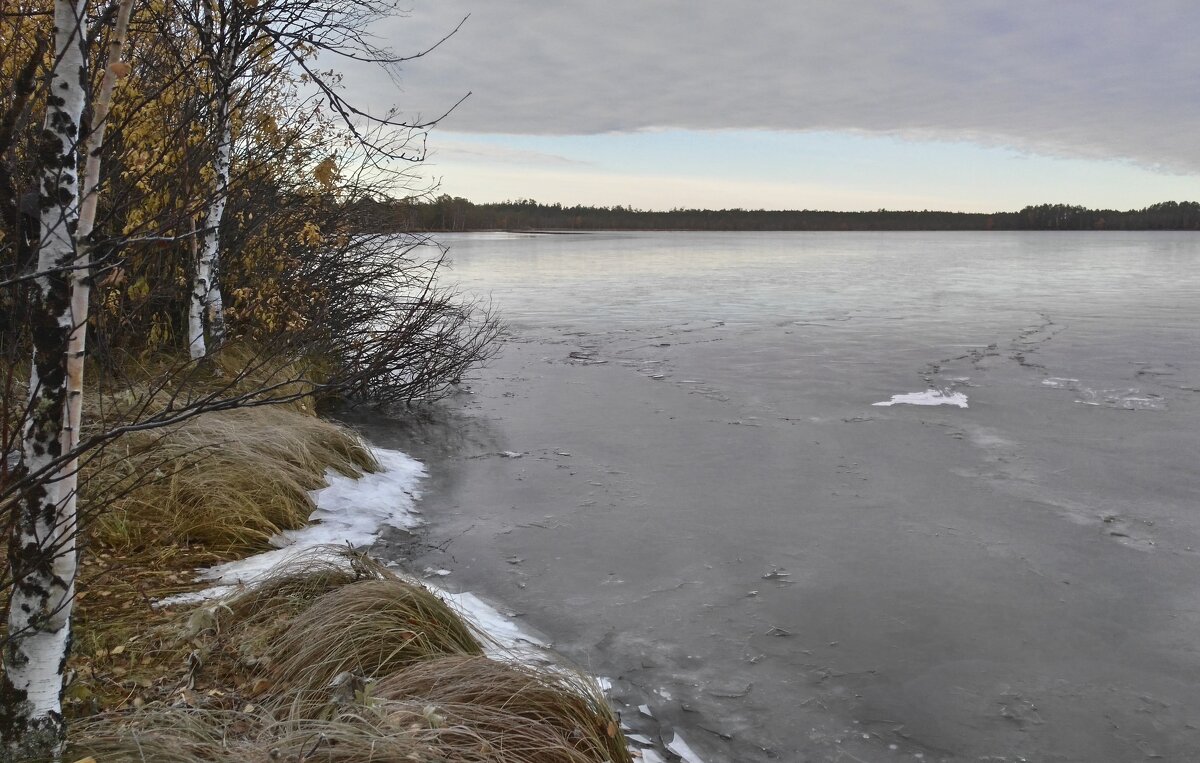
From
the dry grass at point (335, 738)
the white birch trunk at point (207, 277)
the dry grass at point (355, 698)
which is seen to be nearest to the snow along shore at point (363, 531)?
the dry grass at point (355, 698)

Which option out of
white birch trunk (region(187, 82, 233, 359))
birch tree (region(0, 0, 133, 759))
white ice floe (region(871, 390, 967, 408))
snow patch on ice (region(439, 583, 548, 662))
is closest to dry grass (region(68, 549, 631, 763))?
snow patch on ice (region(439, 583, 548, 662))

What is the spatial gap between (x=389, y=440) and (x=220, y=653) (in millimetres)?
6601

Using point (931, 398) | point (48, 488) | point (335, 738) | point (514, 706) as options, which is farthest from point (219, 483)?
point (931, 398)

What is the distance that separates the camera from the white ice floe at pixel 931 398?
1158 centimetres

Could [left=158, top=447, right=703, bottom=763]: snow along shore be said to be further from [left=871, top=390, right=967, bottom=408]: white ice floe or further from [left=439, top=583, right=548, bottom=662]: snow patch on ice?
[left=871, top=390, right=967, bottom=408]: white ice floe

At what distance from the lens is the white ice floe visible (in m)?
11.6

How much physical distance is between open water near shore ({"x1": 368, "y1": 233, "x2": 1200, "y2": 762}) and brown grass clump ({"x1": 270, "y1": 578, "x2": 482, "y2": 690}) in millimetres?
1028

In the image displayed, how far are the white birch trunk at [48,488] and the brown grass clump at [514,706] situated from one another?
3.81 ft

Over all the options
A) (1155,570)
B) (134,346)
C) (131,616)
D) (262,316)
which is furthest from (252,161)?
(1155,570)

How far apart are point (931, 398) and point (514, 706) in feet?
31.5

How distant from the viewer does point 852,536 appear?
703 centimetres

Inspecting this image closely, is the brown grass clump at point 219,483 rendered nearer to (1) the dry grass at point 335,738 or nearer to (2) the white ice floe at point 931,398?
(1) the dry grass at point 335,738

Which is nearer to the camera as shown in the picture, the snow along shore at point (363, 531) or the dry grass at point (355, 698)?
the dry grass at point (355, 698)

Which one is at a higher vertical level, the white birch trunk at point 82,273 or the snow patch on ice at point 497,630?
the white birch trunk at point 82,273
